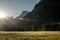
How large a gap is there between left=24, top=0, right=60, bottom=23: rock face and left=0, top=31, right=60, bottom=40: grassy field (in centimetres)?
24

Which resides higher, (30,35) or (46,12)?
(46,12)

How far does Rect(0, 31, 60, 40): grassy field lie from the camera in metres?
2.22

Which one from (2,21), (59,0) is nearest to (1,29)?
(2,21)

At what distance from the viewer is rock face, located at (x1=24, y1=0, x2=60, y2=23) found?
218cm

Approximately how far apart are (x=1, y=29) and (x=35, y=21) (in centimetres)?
65

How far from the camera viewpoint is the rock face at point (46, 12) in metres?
2.18

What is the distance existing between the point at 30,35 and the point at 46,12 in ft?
1.71

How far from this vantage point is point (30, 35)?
2.24 meters

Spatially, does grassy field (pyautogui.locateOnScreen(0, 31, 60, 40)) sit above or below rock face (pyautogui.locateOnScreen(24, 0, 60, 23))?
below

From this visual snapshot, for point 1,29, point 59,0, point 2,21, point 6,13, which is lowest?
point 1,29

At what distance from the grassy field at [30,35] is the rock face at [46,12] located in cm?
24

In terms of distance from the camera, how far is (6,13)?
225cm

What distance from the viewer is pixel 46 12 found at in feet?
7.28

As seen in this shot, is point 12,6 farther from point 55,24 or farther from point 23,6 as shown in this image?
point 55,24
